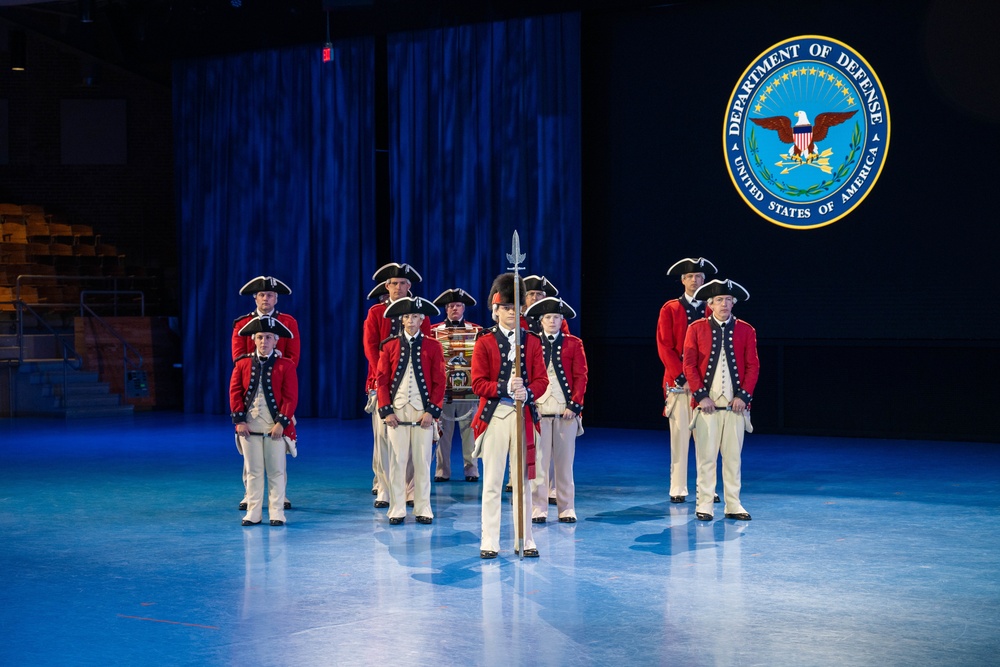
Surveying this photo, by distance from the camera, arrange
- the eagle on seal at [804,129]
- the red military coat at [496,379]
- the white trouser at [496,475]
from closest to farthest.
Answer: the white trouser at [496,475] < the red military coat at [496,379] < the eagle on seal at [804,129]

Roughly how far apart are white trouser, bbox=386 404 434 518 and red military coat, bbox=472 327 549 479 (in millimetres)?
1036

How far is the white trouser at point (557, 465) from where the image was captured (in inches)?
306

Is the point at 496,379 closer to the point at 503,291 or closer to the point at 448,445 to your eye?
the point at 503,291

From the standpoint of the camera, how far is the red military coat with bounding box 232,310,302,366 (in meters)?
8.21

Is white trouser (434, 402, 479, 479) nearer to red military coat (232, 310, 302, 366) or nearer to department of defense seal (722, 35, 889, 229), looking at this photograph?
red military coat (232, 310, 302, 366)

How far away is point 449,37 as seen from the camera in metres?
14.4

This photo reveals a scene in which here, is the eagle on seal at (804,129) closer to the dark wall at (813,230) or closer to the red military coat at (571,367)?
the dark wall at (813,230)

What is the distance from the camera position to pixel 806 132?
1232 cm

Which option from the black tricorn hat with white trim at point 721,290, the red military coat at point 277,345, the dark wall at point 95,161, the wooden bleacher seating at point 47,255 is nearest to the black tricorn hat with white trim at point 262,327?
the red military coat at point 277,345

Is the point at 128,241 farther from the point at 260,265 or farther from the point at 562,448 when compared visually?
the point at 562,448

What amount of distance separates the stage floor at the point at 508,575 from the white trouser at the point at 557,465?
0.50ft

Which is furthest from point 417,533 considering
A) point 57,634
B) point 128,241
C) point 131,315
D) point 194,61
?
point 128,241

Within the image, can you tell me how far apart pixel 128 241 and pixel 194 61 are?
4.89 meters

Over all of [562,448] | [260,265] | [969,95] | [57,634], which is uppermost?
[969,95]
